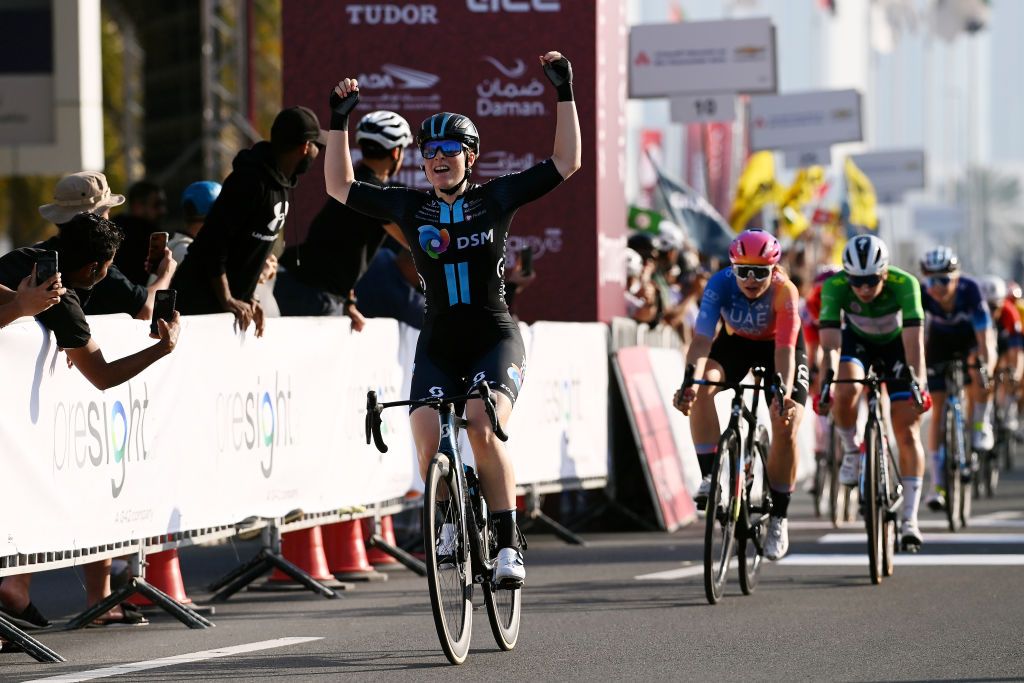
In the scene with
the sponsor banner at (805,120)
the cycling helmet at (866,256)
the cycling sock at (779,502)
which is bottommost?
the cycling sock at (779,502)

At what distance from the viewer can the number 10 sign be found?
25578 mm

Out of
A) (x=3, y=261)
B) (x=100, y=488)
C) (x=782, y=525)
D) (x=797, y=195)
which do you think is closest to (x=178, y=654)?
(x=100, y=488)

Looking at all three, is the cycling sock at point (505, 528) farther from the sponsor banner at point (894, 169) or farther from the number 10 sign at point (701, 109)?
the sponsor banner at point (894, 169)

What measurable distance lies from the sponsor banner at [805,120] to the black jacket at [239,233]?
2159 centimetres

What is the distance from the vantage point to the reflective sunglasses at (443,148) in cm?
895

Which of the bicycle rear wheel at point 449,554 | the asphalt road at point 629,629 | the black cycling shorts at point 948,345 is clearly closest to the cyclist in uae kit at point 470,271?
the bicycle rear wheel at point 449,554

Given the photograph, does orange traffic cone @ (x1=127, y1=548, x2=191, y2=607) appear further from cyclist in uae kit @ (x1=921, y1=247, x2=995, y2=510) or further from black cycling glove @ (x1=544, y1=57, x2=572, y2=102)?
cyclist in uae kit @ (x1=921, y1=247, x2=995, y2=510)

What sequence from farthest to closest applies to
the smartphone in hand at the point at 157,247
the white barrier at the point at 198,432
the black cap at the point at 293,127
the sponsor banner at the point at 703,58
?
the sponsor banner at the point at 703,58 → the black cap at the point at 293,127 → the smartphone in hand at the point at 157,247 → the white barrier at the point at 198,432

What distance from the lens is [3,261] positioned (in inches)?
353

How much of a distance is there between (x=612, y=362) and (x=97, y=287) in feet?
23.0

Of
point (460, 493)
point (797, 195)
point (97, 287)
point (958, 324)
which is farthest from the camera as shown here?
point (797, 195)

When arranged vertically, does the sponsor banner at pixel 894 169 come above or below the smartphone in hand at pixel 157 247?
above

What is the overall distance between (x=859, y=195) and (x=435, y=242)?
34528mm

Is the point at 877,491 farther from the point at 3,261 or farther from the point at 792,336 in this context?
the point at 3,261
